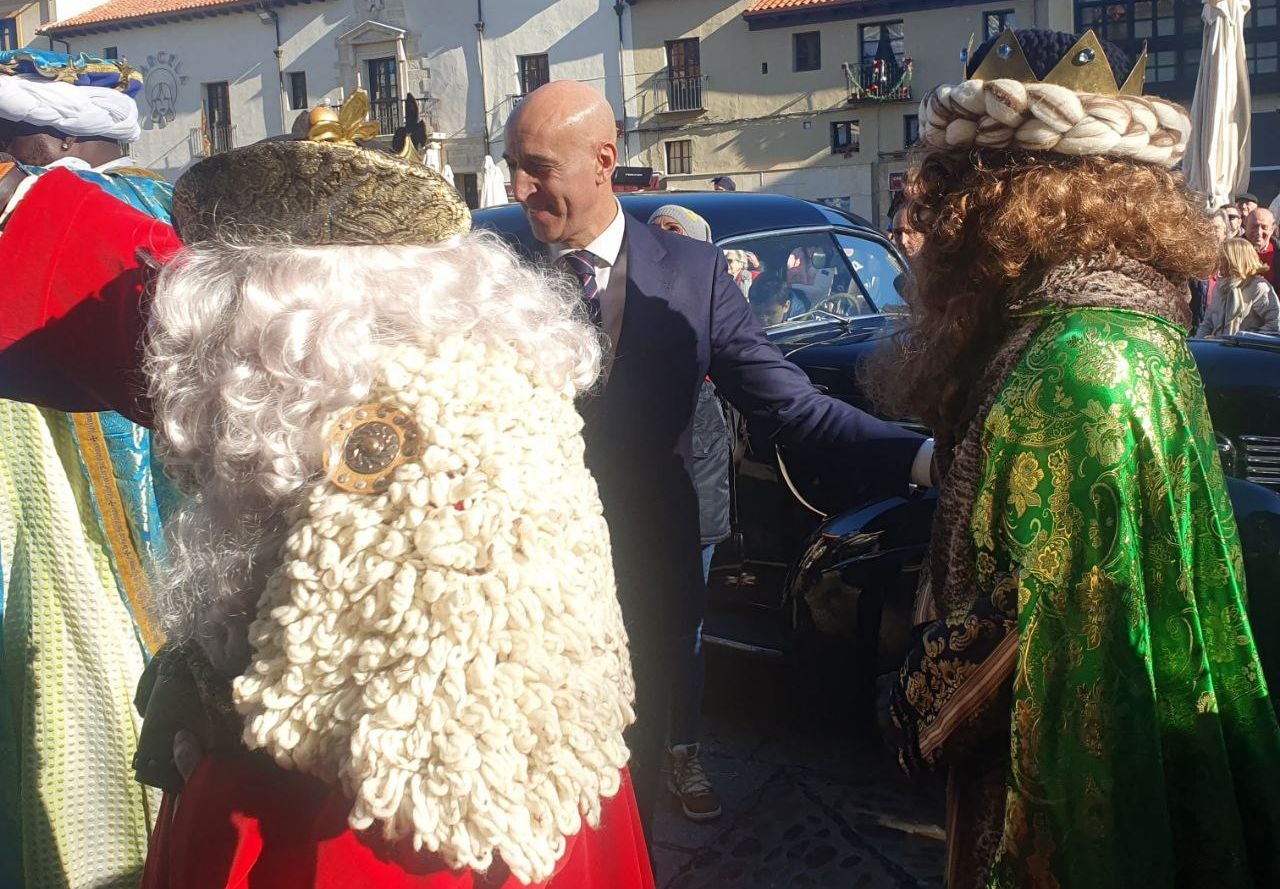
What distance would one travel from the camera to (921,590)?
81.1 inches

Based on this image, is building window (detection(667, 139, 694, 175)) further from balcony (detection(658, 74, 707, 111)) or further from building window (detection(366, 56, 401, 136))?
building window (detection(366, 56, 401, 136))

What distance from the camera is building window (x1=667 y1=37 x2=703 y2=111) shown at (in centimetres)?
3116

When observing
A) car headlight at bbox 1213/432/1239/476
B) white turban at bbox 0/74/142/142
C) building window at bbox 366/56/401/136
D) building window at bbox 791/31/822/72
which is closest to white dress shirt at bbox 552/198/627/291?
white turban at bbox 0/74/142/142

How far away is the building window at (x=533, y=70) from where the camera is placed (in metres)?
33.0

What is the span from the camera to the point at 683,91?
31406 mm

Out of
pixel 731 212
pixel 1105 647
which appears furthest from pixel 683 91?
pixel 1105 647

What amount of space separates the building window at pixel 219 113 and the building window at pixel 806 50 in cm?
1854

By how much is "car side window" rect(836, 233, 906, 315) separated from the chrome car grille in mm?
1995

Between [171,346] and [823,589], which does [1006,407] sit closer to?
[171,346]

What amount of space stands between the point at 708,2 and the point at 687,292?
3047 cm

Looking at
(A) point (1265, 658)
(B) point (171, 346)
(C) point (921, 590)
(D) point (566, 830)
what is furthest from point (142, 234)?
(A) point (1265, 658)

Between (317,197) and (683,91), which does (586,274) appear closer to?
(317,197)

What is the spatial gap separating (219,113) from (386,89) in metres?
6.65

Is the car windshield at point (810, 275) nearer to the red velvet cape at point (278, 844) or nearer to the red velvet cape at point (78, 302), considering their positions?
the red velvet cape at point (78, 302)
